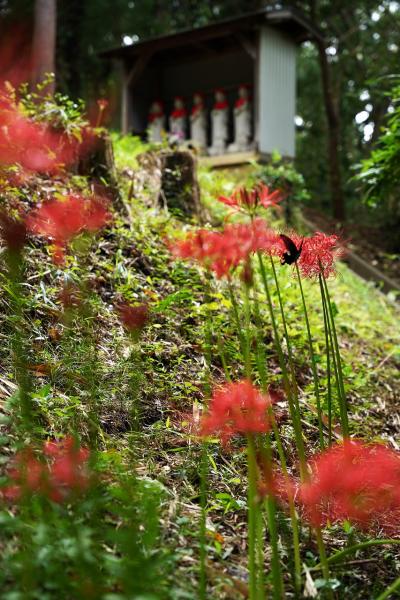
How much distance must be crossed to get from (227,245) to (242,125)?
9517mm

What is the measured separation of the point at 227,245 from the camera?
5.24ft

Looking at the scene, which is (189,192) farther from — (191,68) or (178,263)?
(191,68)

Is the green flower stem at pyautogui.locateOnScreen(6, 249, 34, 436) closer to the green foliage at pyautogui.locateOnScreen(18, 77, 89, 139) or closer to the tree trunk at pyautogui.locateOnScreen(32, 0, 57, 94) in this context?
the green foliage at pyautogui.locateOnScreen(18, 77, 89, 139)

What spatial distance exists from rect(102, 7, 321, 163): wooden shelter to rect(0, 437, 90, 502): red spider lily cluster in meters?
→ 9.08

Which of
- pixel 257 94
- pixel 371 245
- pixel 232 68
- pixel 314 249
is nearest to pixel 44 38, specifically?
pixel 257 94

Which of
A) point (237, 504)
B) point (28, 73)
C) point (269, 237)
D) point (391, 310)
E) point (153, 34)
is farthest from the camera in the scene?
point (153, 34)

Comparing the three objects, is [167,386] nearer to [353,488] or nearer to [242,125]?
[353,488]

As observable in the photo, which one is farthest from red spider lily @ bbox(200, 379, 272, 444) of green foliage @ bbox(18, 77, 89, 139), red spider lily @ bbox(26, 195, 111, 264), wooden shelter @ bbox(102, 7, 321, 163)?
wooden shelter @ bbox(102, 7, 321, 163)

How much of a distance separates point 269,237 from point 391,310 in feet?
16.6

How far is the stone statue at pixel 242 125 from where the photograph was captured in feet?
34.6

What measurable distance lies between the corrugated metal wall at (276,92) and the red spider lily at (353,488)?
8.72m

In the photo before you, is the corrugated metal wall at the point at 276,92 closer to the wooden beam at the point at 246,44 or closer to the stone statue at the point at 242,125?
the wooden beam at the point at 246,44

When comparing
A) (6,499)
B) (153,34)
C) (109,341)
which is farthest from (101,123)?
(153,34)

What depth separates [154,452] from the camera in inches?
87.3
